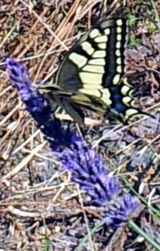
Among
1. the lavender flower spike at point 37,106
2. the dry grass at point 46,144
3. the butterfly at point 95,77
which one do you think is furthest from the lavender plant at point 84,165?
the dry grass at point 46,144

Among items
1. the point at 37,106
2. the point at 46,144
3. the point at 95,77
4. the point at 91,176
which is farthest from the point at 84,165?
the point at 46,144

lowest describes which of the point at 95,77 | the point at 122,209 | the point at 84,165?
the point at 122,209

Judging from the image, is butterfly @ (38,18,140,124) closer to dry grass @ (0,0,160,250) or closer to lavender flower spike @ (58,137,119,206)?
dry grass @ (0,0,160,250)

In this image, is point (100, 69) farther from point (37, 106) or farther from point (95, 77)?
point (37, 106)

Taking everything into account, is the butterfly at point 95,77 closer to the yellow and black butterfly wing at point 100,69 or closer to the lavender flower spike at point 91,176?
the yellow and black butterfly wing at point 100,69

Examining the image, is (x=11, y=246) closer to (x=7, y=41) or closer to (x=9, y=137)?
(x=9, y=137)
